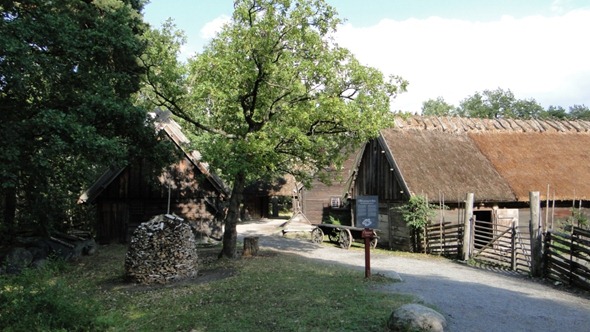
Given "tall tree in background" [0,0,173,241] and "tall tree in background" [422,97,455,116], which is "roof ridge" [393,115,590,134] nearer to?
"tall tree in background" [0,0,173,241]

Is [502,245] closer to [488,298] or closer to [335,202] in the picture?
[488,298]

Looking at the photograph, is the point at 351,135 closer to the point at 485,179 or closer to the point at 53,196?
the point at 485,179

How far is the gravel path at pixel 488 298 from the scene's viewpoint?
813cm

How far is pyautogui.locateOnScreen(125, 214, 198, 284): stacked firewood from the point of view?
483 inches

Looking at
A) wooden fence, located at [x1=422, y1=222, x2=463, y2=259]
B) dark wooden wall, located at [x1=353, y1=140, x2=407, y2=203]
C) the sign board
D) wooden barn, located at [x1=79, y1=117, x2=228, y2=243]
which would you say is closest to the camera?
the sign board

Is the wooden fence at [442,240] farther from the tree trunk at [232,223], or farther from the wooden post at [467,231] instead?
the tree trunk at [232,223]

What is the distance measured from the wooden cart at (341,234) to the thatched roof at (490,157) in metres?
3.92

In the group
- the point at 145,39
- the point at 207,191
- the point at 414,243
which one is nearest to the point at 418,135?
the point at 414,243

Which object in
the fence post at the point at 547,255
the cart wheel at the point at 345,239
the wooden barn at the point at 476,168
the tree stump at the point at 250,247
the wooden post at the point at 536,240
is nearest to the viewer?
the fence post at the point at 547,255

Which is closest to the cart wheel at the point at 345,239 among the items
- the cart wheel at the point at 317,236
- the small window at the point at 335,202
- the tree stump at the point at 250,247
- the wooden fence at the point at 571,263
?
the cart wheel at the point at 317,236

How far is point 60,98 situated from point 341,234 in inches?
576

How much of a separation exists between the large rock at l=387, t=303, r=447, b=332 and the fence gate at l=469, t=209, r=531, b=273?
9.30 meters

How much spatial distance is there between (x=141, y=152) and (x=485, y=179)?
663 inches

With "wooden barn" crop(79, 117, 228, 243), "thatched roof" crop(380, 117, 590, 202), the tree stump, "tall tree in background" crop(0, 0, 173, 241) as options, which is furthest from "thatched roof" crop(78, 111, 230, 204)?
"thatched roof" crop(380, 117, 590, 202)
